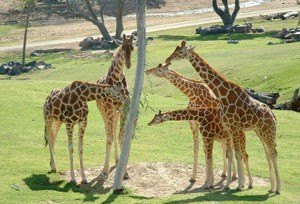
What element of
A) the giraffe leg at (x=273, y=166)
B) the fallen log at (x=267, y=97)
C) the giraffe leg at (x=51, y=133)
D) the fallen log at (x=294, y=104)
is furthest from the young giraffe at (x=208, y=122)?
the fallen log at (x=267, y=97)

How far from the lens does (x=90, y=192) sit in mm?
18453

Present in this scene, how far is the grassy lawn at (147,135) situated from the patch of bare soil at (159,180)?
→ 1.78ft

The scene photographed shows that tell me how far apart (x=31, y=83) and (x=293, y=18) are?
3615cm

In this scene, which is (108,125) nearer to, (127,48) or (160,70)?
(160,70)

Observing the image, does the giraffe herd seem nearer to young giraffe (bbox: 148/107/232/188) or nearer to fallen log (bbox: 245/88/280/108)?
young giraffe (bbox: 148/107/232/188)

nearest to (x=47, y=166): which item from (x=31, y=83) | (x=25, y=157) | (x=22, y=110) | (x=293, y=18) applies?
(x=25, y=157)

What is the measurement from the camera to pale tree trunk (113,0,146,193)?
57.3ft

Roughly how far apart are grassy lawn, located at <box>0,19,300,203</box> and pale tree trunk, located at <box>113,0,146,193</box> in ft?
1.02

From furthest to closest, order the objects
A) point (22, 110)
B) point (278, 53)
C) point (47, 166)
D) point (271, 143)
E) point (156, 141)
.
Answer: point (278, 53)
point (22, 110)
point (156, 141)
point (47, 166)
point (271, 143)

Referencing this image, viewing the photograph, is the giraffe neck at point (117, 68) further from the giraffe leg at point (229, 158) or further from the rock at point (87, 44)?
the rock at point (87, 44)

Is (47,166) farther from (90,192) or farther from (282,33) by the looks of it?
(282,33)

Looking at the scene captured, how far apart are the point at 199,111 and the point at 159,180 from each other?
7.90 ft

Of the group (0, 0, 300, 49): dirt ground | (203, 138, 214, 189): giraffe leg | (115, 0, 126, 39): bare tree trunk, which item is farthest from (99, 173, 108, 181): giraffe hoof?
(115, 0, 126, 39): bare tree trunk

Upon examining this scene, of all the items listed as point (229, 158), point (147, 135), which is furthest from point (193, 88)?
point (147, 135)
